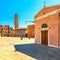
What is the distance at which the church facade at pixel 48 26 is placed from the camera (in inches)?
591

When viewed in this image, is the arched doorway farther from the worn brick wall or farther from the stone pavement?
the worn brick wall

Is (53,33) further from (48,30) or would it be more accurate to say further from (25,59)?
(25,59)

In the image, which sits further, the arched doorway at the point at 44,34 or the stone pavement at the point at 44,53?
the arched doorway at the point at 44,34

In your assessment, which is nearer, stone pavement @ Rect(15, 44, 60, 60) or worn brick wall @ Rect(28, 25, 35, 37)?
stone pavement @ Rect(15, 44, 60, 60)

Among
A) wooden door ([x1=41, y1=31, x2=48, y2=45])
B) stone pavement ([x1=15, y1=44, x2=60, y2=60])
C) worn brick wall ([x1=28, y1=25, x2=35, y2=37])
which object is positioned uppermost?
worn brick wall ([x1=28, y1=25, x2=35, y2=37])

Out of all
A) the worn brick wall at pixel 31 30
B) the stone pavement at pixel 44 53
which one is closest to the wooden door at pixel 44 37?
the stone pavement at pixel 44 53

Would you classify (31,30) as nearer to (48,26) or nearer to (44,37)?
(44,37)

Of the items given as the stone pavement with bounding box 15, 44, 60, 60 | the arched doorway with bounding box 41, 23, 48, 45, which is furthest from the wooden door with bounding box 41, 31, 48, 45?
the stone pavement with bounding box 15, 44, 60, 60

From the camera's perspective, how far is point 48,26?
17.0 meters

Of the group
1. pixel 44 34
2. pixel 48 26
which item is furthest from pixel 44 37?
pixel 48 26

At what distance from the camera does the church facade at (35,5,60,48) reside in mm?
15014

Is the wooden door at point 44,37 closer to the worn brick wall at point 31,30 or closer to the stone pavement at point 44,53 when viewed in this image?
the stone pavement at point 44,53

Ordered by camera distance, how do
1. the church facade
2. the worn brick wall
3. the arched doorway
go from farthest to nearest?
the worn brick wall < the arched doorway < the church facade

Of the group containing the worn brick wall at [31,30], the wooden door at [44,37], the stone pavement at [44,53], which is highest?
the worn brick wall at [31,30]
